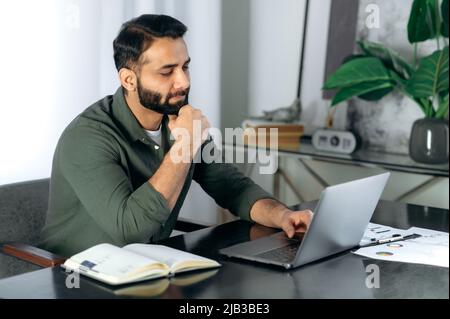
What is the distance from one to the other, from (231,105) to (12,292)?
2738 mm

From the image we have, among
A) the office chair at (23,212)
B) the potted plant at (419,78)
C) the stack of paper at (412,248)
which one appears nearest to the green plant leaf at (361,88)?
the potted plant at (419,78)

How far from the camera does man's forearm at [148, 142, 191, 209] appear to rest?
1.80 metres

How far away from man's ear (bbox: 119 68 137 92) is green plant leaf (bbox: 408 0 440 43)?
1.42 metres

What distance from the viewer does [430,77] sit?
9.52 ft

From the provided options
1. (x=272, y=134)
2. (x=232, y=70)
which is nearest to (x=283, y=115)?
(x=272, y=134)

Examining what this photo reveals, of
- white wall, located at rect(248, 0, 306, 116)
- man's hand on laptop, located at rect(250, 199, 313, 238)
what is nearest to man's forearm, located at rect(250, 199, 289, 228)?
man's hand on laptop, located at rect(250, 199, 313, 238)

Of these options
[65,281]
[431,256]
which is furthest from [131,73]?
[431,256]

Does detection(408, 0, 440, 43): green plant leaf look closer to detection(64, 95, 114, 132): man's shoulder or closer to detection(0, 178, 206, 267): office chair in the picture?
detection(0, 178, 206, 267): office chair

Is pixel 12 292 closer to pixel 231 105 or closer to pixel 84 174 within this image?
pixel 84 174

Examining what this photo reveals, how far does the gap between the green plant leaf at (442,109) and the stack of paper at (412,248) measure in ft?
4.11

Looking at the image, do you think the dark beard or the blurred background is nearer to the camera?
the dark beard

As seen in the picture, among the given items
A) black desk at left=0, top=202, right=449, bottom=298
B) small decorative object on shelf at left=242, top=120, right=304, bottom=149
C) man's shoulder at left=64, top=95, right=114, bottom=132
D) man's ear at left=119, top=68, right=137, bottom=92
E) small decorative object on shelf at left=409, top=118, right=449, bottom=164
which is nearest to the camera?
black desk at left=0, top=202, right=449, bottom=298

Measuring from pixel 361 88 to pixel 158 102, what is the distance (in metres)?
1.34
